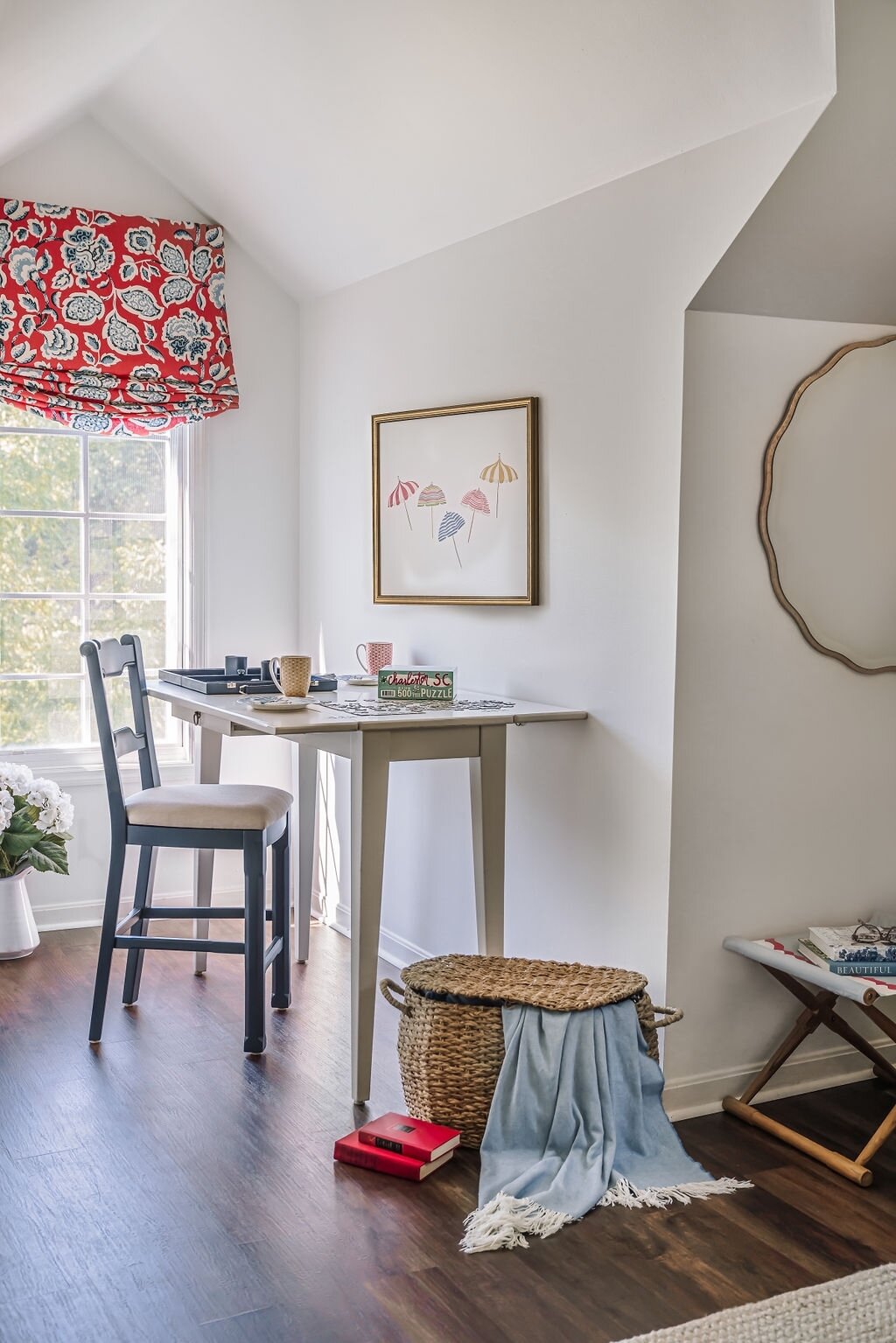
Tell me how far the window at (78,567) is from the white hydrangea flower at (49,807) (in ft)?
0.96

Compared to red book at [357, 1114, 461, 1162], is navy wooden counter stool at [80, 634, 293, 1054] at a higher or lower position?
higher

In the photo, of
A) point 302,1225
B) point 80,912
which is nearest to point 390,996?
point 302,1225

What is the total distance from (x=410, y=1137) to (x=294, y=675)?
1.12m

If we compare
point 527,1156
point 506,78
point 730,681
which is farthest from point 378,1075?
point 506,78

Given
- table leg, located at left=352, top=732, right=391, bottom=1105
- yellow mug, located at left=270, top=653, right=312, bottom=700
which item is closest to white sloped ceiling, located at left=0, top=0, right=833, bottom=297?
yellow mug, located at left=270, top=653, right=312, bottom=700

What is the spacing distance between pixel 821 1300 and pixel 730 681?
122 cm

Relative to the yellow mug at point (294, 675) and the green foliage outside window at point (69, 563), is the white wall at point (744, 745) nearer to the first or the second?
the yellow mug at point (294, 675)

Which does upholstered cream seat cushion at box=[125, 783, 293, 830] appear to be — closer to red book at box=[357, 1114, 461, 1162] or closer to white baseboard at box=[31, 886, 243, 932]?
red book at box=[357, 1114, 461, 1162]

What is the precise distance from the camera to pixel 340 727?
8.80ft

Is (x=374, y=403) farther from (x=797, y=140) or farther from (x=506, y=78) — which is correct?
(x=797, y=140)

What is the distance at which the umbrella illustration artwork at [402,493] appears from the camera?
363 centimetres

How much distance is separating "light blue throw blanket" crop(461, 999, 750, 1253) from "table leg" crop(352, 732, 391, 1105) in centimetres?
36

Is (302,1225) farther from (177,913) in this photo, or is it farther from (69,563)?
(69,563)

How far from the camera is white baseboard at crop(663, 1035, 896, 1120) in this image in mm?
2744
